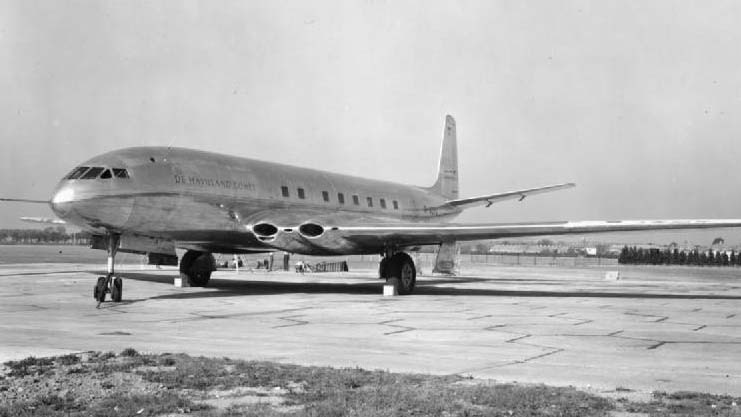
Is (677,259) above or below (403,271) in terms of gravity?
above

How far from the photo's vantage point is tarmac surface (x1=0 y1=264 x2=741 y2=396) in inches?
299

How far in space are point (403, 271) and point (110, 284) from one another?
7.93 m

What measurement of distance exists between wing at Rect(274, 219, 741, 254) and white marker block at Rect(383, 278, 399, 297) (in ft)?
3.68

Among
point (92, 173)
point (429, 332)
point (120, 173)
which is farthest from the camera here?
point (120, 173)

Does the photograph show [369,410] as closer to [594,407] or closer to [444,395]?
[444,395]

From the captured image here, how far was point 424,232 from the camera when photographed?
18891 mm

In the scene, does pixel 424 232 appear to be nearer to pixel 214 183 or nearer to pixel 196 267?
pixel 214 183

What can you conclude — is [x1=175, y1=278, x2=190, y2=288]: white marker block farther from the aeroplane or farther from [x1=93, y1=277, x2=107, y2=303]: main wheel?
[x1=93, y1=277, x2=107, y2=303]: main wheel

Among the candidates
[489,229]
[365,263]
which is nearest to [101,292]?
[489,229]

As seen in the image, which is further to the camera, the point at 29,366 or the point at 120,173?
the point at 120,173

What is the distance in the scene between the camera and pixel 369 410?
5500mm

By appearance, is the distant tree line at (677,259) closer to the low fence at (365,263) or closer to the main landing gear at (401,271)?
the low fence at (365,263)

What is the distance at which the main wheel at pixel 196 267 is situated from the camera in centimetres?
2147

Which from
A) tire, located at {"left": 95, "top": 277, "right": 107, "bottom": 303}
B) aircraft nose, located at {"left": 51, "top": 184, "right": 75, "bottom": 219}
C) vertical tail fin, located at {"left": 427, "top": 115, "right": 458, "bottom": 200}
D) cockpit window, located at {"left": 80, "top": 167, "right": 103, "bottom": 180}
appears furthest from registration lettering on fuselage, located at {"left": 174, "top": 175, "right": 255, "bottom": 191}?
vertical tail fin, located at {"left": 427, "top": 115, "right": 458, "bottom": 200}
